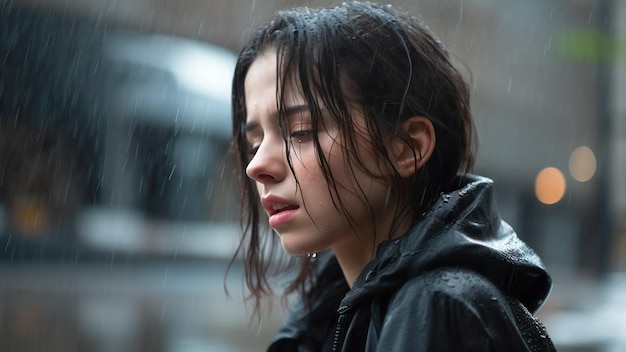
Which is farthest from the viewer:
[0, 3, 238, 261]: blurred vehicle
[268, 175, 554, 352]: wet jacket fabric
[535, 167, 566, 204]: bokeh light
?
[535, 167, 566, 204]: bokeh light

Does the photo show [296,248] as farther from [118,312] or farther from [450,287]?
[118,312]

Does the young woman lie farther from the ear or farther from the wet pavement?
the wet pavement

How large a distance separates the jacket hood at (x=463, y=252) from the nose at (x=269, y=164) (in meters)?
0.30

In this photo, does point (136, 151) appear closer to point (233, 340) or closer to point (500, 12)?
point (233, 340)

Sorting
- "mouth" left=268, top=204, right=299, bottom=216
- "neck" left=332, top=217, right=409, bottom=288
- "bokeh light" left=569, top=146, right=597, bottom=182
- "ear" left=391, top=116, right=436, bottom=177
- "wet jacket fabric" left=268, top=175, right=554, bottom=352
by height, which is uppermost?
"ear" left=391, top=116, right=436, bottom=177

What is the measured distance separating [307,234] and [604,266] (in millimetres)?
21833

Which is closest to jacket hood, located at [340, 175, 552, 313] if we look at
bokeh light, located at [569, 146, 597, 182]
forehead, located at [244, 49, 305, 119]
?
forehead, located at [244, 49, 305, 119]

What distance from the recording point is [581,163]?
2838 centimetres

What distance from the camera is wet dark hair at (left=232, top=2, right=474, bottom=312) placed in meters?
Result: 1.93

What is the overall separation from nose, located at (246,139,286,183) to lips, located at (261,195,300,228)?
45 mm

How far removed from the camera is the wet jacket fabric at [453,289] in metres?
1.54

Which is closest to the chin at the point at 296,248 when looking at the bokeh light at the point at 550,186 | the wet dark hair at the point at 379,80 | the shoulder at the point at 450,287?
the wet dark hair at the point at 379,80

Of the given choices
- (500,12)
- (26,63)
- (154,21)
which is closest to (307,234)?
(26,63)

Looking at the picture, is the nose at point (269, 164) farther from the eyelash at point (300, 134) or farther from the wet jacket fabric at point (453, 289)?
the wet jacket fabric at point (453, 289)
